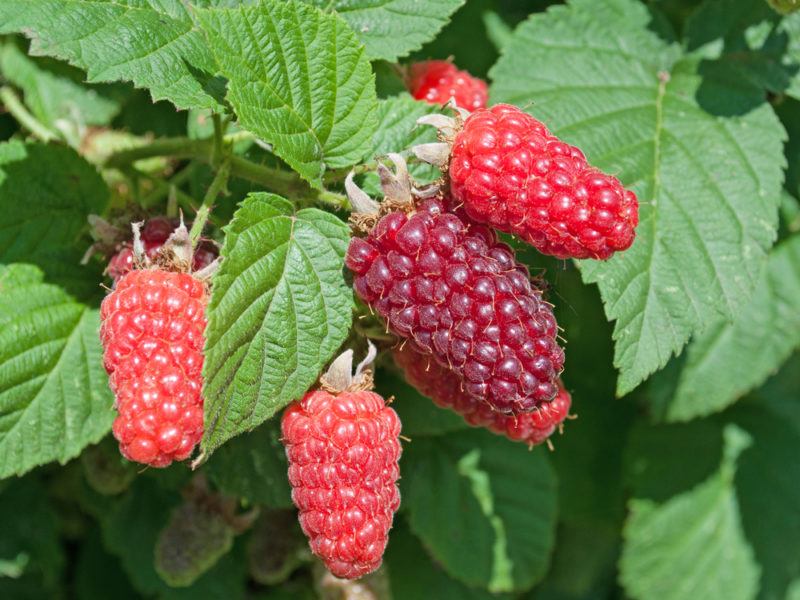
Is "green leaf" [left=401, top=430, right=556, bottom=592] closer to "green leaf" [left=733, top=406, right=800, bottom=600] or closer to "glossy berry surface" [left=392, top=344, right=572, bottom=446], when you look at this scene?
"green leaf" [left=733, top=406, right=800, bottom=600]

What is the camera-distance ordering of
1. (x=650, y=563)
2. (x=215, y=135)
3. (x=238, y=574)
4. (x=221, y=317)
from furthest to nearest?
(x=650, y=563)
(x=238, y=574)
(x=215, y=135)
(x=221, y=317)

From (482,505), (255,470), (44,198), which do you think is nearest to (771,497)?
(482,505)

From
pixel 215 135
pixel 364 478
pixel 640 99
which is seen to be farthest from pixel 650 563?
pixel 215 135

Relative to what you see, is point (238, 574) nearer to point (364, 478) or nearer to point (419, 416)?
point (419, 416)

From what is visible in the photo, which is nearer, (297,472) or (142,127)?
(297,472)

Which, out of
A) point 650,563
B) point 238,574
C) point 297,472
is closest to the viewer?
point 297,472

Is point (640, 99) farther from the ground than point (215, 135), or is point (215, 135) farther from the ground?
point (215, 135)

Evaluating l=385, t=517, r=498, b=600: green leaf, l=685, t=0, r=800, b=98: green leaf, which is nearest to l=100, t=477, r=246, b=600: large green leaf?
l=385, t=517, r=498, b=600: green leaf
